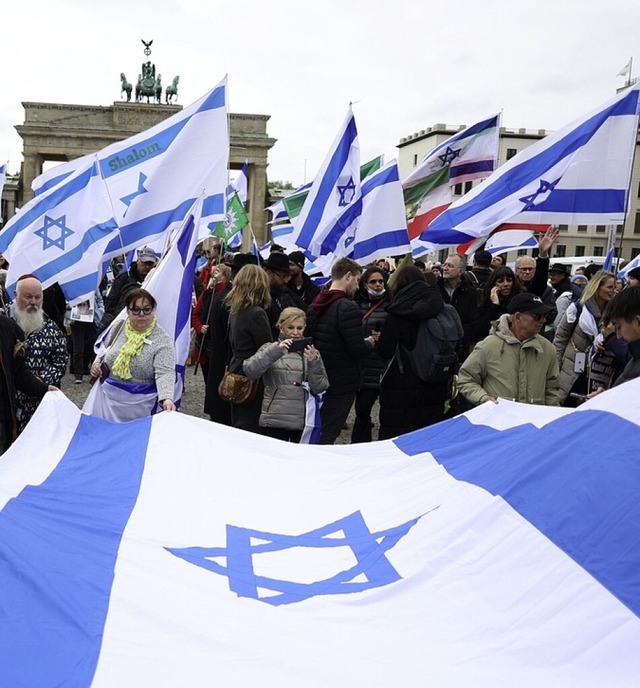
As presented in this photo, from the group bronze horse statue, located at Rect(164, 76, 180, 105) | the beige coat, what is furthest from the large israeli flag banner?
bronze horse statue, located at Rect(164, 76, 180, 105)

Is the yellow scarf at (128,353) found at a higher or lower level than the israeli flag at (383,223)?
lower

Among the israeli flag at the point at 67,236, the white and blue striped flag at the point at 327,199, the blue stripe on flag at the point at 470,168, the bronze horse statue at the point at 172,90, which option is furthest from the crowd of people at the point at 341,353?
the bronze horse statue at the point at 172,90

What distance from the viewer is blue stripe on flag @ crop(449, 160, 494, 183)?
31.7 ft

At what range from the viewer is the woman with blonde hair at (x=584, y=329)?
6758 mm

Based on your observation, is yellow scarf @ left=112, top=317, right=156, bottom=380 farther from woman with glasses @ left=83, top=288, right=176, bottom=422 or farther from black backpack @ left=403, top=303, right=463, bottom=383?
black backpack @ left=403, top=303, right=463, bottom=383

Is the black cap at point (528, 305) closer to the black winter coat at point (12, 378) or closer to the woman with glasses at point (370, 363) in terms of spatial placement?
the woman with glasses at point (370, 363)

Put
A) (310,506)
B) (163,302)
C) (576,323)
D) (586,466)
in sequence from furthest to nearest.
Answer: (576,323), (163,302), (310,506), (586,466)

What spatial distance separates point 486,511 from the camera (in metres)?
3.11

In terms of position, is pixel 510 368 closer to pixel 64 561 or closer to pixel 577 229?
pixel 64 561

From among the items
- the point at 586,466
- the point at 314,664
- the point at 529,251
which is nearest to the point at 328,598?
the point at 314,664

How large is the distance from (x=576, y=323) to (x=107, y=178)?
16.6ft

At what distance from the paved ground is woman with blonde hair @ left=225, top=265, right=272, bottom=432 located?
2491mm

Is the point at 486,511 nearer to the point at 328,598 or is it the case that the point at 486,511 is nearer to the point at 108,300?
the point at 328,598

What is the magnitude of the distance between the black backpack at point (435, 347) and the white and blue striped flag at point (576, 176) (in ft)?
3.99
